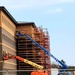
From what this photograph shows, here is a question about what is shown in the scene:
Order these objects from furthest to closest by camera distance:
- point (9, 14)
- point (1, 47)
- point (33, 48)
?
point (33, 48)
point (9, 14)
point (1, 47)

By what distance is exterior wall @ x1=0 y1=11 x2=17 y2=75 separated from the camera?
50.0 metres

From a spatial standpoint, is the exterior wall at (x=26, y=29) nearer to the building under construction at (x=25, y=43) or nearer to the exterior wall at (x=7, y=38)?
the building under construction at (x=25, y=43)

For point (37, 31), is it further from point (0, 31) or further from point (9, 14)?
point (0, 31)

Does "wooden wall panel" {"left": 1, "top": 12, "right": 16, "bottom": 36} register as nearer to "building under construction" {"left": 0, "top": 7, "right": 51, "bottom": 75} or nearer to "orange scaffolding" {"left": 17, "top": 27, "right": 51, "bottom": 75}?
"building under construction" {"left": 0, "top": 7, "right": 51, "bottom": 75}

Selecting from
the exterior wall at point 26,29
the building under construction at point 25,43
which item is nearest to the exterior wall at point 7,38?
the building under construction at point 25,43

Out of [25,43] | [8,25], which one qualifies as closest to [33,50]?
[25,43]

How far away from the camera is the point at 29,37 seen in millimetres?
59500

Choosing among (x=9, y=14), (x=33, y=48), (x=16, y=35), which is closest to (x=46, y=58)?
(x=33, y=48)

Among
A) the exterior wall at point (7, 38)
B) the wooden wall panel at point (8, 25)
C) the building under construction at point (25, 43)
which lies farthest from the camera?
the building under construction at point (25, 43)

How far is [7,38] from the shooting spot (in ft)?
177

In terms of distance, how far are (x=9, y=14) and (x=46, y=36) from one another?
1054cm

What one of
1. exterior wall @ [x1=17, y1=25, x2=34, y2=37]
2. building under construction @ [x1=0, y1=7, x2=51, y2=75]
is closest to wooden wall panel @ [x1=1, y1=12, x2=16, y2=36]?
building under construction @ [x1=0, y1=7, x2=51, y2=75]

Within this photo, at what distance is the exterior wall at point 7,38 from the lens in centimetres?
4995

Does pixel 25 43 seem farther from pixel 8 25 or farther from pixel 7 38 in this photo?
pixel 7 38
